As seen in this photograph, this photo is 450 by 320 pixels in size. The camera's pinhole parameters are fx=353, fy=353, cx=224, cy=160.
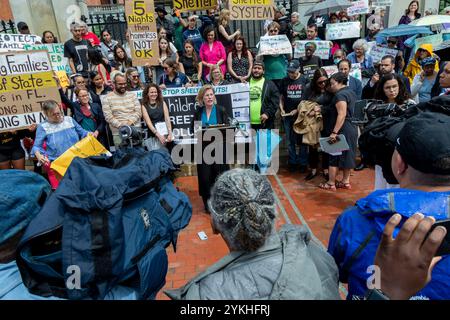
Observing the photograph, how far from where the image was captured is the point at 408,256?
40.7 inches

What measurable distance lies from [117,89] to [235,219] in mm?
5026

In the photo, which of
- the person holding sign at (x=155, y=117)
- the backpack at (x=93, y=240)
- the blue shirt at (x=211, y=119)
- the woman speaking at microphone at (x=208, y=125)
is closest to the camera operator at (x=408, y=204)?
the backpack at (x=93, y=240)

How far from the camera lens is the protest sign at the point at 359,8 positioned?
947 centimetres

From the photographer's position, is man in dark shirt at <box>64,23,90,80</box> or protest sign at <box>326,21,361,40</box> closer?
man in dark shirt at <box>64,23,90,80</box>

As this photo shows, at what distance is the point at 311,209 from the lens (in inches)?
202

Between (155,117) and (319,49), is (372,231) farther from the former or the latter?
(319,49)

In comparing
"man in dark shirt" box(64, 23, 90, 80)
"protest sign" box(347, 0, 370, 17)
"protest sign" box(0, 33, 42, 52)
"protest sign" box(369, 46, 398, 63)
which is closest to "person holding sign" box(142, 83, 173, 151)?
"man in dark shirt" box(64, 23, 90, 80)

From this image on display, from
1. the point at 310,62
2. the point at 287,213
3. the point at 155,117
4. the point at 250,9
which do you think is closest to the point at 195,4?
the point at 250,9

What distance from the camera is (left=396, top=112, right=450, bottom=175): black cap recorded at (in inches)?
53.4

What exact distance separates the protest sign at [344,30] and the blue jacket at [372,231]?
8697 millimetres

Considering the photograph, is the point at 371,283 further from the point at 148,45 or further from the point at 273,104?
the point at 148,45

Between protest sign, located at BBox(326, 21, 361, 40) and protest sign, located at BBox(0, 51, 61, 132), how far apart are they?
688 cm

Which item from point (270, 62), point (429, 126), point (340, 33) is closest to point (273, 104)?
point (270, 62)

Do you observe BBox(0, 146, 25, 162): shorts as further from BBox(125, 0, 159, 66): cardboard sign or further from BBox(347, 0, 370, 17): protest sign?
BBox(347, 0, 370, 17): protest sign
